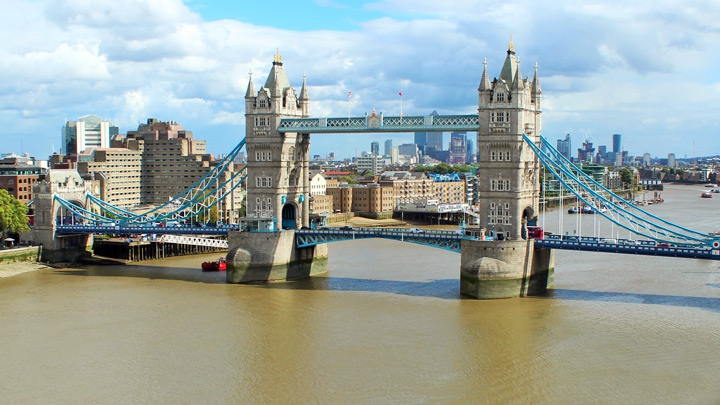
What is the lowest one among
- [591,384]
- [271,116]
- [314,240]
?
[591,384]

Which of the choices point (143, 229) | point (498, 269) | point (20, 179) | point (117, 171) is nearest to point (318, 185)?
point (117, 171)

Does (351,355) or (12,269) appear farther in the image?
(12,269)

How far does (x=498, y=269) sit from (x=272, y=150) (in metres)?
19.6

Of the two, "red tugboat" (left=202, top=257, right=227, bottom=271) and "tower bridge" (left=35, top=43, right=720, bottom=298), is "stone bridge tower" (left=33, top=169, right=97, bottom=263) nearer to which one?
"tower bridge" (left=35, top=43, right=720, bottom=298)

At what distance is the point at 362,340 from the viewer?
40875 mm

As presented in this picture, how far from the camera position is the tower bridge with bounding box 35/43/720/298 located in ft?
166

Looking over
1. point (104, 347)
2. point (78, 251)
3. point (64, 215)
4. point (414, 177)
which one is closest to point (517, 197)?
point (104, 347)

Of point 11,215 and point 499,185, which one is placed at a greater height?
point 499,185

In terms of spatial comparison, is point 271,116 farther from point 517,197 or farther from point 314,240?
point 517,197

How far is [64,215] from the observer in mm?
77812

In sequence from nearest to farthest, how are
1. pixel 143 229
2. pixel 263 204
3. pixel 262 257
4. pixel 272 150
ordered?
pixel 262 257 → pixel 272 150 → pixel 263 204 → pixel 143 229

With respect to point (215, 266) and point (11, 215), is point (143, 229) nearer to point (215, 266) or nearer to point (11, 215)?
point (215, 266)

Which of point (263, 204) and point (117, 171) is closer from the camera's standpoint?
point (263, 204)

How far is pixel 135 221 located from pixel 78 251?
219 inches
